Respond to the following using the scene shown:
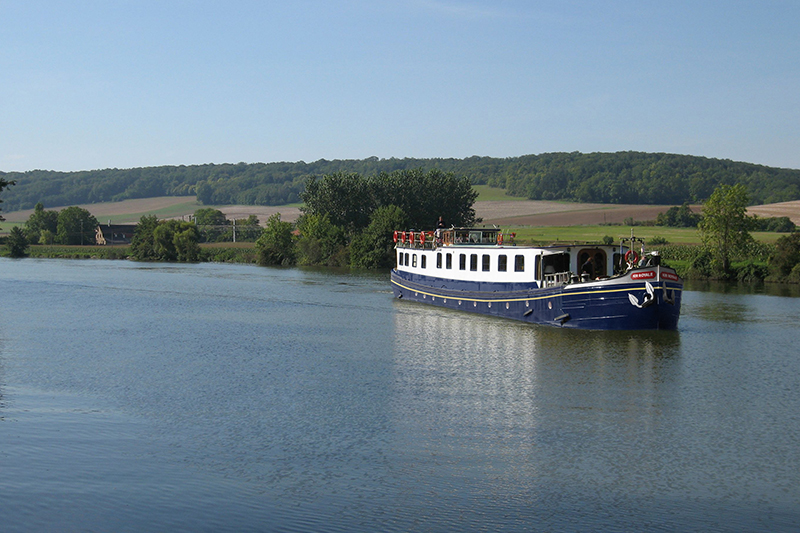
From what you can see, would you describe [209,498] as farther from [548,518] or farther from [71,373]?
[71,373]

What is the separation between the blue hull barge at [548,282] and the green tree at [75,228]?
11134 cm

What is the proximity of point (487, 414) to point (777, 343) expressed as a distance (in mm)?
17426

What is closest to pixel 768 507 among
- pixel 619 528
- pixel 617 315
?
pixel 619 528

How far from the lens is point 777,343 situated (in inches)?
1265

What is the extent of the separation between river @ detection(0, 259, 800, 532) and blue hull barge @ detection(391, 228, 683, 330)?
4.43 ft

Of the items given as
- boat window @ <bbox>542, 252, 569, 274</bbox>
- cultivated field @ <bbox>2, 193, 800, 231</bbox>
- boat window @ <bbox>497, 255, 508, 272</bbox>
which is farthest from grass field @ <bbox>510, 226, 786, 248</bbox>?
boat window @ <bbox>542, 252, 569, 274</bbox>

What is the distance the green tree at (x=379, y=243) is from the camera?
85.6 metres

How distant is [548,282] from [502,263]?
11.8 ft

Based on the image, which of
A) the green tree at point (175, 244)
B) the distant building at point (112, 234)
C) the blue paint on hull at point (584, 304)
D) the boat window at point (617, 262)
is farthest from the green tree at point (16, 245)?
the boat window at point (617, 262)

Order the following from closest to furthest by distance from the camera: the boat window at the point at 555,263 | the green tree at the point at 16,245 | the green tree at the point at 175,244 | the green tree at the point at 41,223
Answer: the boat window at the point at 555,263 < the green tree at the point at 175,244 < the green tree at the point at 16,245 < the green tree at the point at 41,223

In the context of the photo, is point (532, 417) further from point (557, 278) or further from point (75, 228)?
point (75, 228)

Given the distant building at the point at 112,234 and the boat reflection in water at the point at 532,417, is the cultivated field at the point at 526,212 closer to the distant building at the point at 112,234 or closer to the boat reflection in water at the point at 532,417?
the distant building at the point at 112,234

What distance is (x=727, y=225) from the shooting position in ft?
223

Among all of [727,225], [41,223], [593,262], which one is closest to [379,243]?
[727,225]
